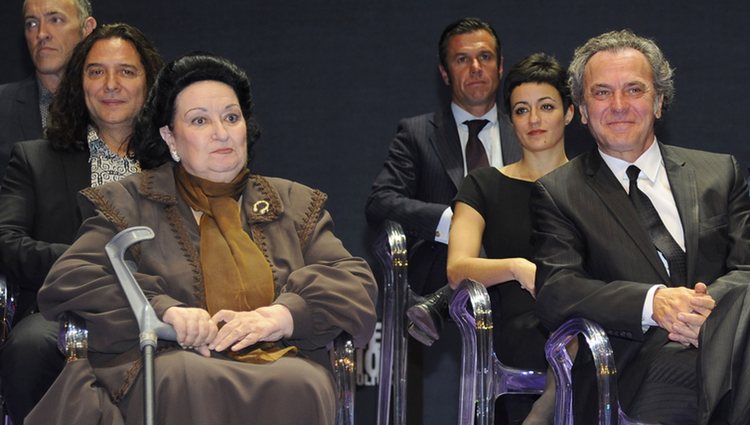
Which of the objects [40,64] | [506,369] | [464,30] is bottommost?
[506,369]

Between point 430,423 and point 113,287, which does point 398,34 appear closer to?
point 430,423

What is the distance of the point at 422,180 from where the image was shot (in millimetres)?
4801

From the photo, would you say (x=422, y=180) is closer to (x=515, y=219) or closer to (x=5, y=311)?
(x=515, y=219)

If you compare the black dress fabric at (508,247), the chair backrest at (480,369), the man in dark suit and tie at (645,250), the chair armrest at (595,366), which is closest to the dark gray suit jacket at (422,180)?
the black dress fabric at (508,247)

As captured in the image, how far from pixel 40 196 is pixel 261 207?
2.96 feet

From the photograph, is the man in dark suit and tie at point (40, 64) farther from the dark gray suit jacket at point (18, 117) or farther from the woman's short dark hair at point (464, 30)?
the woman's short dark hair at point (464, 30)

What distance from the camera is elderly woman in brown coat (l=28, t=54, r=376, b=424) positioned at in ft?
9.59

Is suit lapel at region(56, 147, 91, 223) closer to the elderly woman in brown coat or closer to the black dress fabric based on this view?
the elderly woman in brown coat

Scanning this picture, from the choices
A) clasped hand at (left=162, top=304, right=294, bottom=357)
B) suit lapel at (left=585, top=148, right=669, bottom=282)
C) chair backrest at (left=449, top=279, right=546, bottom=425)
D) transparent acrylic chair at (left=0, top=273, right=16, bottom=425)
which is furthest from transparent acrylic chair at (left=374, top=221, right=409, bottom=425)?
transparent acrylic chair at (left=0, top=273, right=16, bottom=425)

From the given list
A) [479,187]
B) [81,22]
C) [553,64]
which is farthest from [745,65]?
[81,22]

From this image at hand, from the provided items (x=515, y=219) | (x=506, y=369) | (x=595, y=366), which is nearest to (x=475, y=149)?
(x=515, y=219)

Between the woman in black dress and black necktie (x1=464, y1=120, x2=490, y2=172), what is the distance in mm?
486

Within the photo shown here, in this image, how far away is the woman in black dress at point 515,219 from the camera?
3.89 m

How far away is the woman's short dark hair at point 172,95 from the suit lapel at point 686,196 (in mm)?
1197
